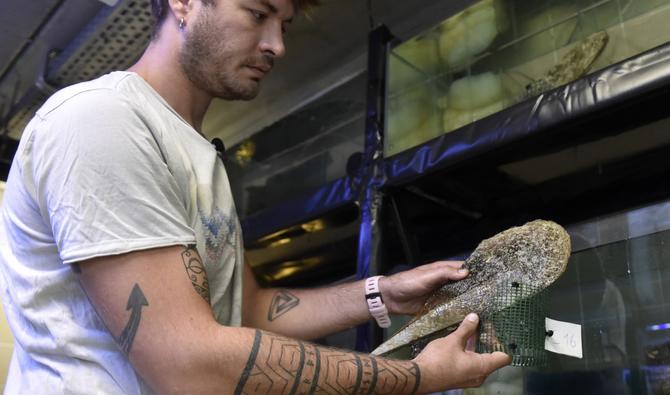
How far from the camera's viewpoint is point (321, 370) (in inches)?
29.5

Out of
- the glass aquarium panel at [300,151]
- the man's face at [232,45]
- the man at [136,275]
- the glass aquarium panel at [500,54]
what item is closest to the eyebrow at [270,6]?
the man's face at [232,45]

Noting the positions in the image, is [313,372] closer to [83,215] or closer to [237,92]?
[83,215]

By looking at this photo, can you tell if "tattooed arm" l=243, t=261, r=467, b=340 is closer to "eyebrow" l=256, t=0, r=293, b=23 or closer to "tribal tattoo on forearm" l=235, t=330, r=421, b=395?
"tribal tattoo on forearm" l=235, t=330, r=421, b=395

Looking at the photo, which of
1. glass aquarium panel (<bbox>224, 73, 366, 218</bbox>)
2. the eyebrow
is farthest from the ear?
glass aquarium panel (<bbox>224, 73, 366, 218</bbox>)

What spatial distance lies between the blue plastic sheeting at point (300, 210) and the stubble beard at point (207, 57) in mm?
885

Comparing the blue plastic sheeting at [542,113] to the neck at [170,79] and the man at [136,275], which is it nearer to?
the man at [136,275]

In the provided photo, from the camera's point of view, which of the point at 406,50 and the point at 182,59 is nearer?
the point at 182,59

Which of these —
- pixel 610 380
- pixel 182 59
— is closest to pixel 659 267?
pixel 610 380

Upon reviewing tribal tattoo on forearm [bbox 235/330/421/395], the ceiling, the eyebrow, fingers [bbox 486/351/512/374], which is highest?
the ceiling

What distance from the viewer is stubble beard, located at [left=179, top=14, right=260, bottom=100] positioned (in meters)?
1.00

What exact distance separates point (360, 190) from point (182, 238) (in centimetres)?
113

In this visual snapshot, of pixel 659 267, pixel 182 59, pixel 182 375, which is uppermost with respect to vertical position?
pixel 182 59

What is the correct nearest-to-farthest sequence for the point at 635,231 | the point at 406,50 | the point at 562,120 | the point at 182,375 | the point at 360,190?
the point at 182,375, the point at 562,120, the point at 635,231, the point at 360,190, the point at 406,50

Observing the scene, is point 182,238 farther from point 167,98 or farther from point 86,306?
point 167,98
